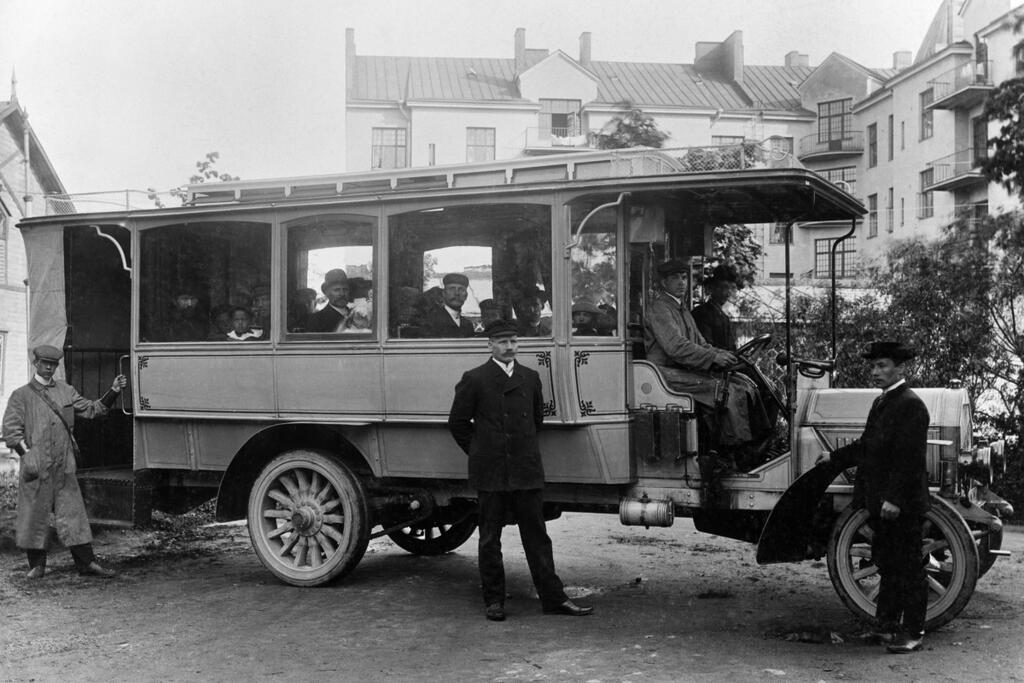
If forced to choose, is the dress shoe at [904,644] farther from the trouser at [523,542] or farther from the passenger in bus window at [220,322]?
the passenger in bus window at [220,322]

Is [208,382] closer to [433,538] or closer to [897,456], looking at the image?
[433,538]

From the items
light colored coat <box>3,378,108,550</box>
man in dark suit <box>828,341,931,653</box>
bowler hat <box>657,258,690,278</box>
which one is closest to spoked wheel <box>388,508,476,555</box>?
light colored coat <box>3,378,108,550</box>

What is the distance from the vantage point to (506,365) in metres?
6.68

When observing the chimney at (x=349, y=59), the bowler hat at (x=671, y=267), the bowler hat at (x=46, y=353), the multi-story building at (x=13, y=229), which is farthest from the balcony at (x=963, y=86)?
the bowler hat at (x=46, y=353)

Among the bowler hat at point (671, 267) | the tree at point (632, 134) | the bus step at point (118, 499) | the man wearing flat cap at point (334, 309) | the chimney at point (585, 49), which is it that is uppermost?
the chimney at point (585, 49)

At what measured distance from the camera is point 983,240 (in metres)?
13.4

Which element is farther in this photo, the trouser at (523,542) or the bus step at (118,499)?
the bus step at (118,499)

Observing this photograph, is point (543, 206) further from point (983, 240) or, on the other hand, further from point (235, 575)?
point (983, 240)

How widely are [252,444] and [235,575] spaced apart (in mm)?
1103

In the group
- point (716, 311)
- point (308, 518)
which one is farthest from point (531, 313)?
point (308, 518)

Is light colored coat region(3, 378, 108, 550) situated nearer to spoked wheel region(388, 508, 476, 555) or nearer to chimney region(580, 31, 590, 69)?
spoked wheel region(388, 508, 476, 555)

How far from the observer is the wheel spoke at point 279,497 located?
763 centimetres

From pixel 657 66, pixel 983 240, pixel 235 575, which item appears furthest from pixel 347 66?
pixel 235 575

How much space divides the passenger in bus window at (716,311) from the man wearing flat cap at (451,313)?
185 cm
